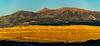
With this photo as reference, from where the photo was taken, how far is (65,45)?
105000 mm

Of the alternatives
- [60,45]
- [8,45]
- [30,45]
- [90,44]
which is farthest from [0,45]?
[90,44]

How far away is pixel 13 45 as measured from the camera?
332 ft

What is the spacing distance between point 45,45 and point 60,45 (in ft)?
18.6

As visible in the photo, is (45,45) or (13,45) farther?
(45,45)

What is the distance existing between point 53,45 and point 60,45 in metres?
2.97

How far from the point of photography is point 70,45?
10450 cm

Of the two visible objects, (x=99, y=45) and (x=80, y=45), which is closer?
(x=99, y=45)

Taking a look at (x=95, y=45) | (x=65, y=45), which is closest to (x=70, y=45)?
(x=65, y=45)

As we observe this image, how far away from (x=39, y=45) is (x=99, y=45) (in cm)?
2093

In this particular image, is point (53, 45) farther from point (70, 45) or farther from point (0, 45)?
point (0, 45)

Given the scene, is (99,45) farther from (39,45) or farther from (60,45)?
(39,45)

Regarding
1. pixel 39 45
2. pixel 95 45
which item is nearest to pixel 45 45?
pixel 39 45

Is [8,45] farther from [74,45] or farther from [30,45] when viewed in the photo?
[74,45]

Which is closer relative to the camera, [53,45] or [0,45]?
[0,45]
